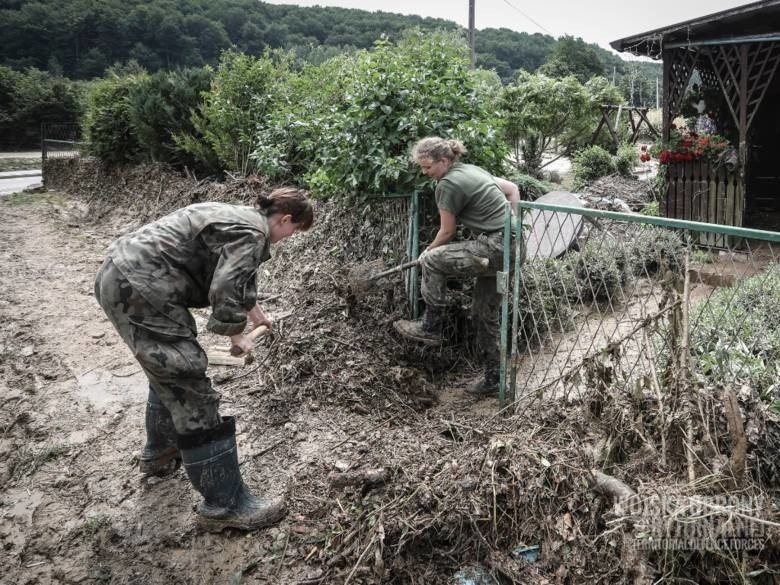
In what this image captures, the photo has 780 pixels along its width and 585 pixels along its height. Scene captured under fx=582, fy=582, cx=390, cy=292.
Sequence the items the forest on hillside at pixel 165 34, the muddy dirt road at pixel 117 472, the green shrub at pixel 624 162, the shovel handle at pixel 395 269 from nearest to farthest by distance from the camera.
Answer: the muddy dirt road at pixel 117 472, the shovel handle at pixel 395 269, the green shrub at pixel 624 162, the forest on hillside at pixel 165 34

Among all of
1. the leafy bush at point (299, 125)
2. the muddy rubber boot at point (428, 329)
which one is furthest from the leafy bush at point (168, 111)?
the muddy rubber boot at point (428, 329)

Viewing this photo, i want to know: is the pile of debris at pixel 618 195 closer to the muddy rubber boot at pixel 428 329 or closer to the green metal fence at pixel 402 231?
the green metal fence at pixel 402 231

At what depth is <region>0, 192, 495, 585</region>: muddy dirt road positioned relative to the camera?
2.83m

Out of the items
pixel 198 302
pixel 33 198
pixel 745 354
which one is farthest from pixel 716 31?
pixel 33 198

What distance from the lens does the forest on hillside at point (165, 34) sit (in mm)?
48531

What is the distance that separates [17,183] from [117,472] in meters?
19.2

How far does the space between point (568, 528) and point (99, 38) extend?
59.9 meters

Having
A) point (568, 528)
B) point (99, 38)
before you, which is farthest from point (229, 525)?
point (99, 38)

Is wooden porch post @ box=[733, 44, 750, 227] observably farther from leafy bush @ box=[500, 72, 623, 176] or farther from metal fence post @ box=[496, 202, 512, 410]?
leafy bush @ box=[500, 72, 623, 176]

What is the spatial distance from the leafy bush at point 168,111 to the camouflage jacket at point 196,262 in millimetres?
8364

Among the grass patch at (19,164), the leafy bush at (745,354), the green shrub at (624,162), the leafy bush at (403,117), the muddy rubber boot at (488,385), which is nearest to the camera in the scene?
the leafy bush at (745,354)

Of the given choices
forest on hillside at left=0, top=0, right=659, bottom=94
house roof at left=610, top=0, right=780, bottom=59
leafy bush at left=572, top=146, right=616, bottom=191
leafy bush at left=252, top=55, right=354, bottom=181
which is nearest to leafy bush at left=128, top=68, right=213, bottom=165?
leafy bush at left=252, top=55, right=354, bottom=181

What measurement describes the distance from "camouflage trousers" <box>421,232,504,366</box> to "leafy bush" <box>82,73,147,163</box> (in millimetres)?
9899

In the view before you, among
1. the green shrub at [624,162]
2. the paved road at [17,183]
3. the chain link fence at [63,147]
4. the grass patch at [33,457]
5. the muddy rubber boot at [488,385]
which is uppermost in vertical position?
the chain link fence at [63,147]
